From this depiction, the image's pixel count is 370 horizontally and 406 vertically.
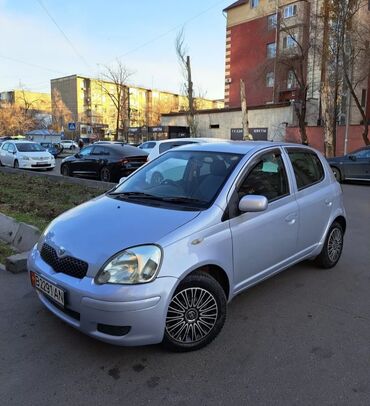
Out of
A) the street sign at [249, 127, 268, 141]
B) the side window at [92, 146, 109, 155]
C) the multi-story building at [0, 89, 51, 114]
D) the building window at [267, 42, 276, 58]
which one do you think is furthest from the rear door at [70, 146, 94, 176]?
the multi-story building at [0, 89, 51, 114]

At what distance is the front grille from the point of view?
9.84ft

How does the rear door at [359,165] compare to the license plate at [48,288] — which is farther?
the rear door at [359,165]

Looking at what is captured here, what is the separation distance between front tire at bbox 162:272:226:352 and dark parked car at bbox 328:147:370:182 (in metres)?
13.0

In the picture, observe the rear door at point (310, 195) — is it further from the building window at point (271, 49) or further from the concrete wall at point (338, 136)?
the building window at point (271, 49)

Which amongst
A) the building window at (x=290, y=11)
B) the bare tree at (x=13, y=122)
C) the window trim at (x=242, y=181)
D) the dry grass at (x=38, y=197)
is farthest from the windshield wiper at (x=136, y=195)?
the bare tree at (x=13, y=122)

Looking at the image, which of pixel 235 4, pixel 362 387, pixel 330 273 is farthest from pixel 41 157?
pixel 235 4

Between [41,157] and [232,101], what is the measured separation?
2677 cm

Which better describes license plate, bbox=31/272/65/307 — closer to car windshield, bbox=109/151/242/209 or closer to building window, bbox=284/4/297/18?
car windshield, bbox=109/151/242/209

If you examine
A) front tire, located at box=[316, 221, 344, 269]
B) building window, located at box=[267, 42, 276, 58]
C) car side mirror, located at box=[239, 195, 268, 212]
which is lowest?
front tire, located at box=[316, 221, 344, 269]

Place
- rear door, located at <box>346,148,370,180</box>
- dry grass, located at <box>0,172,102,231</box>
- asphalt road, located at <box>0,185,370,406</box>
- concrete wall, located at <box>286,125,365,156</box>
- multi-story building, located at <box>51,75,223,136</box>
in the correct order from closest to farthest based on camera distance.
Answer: asphalt road, located at <box>0,185,370,406</box> < dry grass, located at <box>0,172,102,231</box> < rear door, located at <box>346,148,370,180</box> < concrete wall, located at <box>286,125,365,156</box> < multi-story building, located at <box>51,75,223,136</box>

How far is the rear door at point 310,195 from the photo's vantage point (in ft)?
14.5

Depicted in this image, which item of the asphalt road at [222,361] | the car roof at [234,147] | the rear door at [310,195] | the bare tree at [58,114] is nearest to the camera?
the asphalt road at [222,361]

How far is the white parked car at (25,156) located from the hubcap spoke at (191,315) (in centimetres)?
1758

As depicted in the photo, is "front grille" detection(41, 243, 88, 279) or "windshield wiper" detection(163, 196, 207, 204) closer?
"front grille" detection(41, 243, 88, 279)
